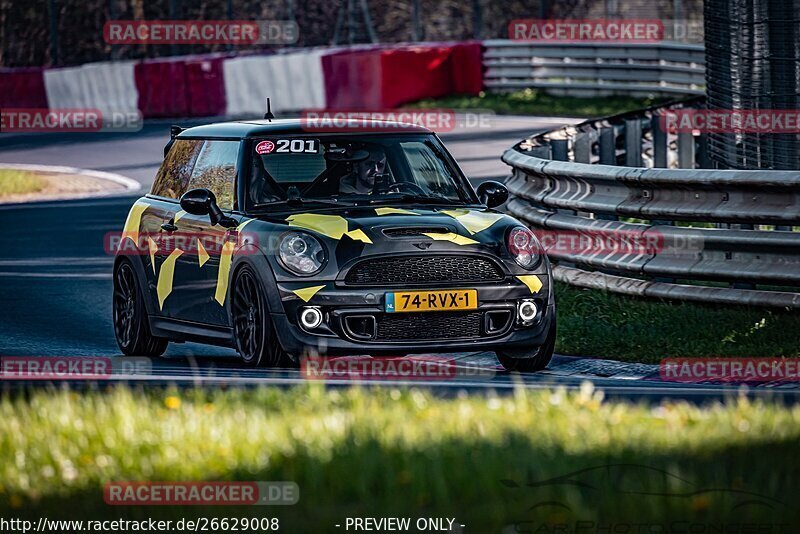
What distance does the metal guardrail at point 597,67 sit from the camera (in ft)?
90.0

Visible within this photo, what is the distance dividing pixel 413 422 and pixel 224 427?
0.67m

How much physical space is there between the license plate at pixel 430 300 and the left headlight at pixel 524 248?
15.4 inches

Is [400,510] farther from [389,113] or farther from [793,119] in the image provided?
[389,113]

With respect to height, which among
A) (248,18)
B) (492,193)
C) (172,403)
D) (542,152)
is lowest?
(248,18)

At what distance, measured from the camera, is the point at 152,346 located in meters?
11.0

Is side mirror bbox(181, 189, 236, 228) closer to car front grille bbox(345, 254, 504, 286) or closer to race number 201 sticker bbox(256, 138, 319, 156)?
race number 201 sticker bbox(256, 138, 319, 156)

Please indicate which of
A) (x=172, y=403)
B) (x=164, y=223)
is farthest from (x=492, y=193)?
(x=172, y=403)

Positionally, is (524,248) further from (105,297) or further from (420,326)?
(105,297)

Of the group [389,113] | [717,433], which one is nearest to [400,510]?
[717,433]

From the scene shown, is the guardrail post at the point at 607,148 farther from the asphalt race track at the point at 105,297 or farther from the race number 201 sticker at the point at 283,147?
the race number 201 sticker at the point at 283,147

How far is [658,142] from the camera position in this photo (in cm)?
1711

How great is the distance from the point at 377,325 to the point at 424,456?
3.54 m

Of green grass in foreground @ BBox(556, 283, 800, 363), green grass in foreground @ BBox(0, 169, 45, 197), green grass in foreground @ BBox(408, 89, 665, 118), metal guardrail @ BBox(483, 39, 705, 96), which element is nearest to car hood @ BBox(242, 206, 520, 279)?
green grass in foreground @ BBox(556, 283, 800, 363)

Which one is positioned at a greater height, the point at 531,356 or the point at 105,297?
the point at 531,356
